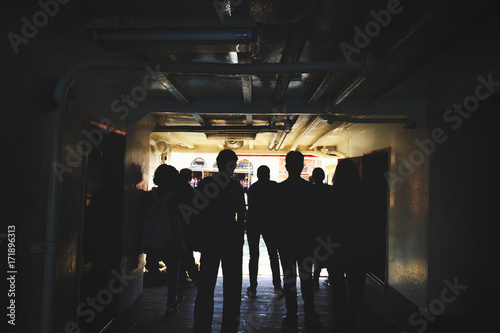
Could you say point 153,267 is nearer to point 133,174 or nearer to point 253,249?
point 133,174

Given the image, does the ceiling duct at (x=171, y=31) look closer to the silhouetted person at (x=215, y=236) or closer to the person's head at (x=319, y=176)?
the silhouetted person at (x=215, y=236)

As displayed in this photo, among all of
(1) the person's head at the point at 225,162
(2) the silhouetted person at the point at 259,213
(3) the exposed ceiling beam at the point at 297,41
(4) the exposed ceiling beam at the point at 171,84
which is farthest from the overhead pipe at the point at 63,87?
(2) the silhouetted person at the point at 259,213

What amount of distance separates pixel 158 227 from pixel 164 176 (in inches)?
26.5

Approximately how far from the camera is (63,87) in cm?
223

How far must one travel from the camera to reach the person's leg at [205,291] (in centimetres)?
300

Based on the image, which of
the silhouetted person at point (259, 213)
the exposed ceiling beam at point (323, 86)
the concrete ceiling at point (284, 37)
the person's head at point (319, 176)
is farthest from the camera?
the person's head at point (319, 176)

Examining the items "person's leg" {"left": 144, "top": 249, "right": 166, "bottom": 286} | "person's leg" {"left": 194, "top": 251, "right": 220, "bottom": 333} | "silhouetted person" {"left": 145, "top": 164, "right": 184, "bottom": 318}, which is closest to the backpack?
"silhouetted person" {"left": 145, "top": 164, "right": 184, "bottom": 318}

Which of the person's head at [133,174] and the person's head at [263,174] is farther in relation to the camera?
the person's head at [263,174]

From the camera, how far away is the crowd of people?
3018 millimetres

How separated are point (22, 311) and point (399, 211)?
16.2 feet

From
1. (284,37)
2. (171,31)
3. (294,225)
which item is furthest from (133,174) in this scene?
(284,37)

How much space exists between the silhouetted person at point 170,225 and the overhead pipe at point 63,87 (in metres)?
1.52

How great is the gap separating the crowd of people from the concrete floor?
380mm

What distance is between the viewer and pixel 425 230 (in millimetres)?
3844
